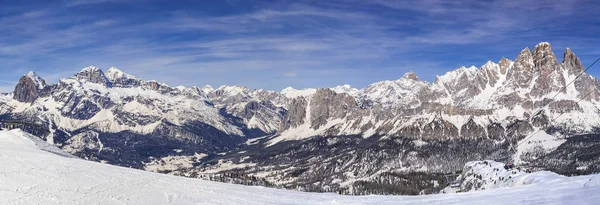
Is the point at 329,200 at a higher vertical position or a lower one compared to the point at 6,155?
lower

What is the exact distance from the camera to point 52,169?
82.9 meters

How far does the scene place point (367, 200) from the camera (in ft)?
278

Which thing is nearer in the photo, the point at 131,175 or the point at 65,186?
the point at 65,186

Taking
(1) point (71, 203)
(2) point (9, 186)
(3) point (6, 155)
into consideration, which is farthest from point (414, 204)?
(3) point (6, 155)

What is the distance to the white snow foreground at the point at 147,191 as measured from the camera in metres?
61.9

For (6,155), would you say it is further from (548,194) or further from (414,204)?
(548,194)

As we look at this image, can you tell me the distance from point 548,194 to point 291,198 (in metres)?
45.8

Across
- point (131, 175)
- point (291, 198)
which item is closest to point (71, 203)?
point (131, 175)

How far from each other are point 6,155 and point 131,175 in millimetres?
21520

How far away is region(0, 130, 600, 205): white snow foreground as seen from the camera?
61.9m

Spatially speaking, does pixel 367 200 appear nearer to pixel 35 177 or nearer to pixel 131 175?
pixel 131 175

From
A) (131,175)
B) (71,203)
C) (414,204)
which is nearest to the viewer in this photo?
(71,203)

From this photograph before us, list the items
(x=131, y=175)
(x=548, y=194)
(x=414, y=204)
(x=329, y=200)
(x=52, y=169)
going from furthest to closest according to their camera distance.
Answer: (x=131, y=175), (x=329, y=200), (x=52, y=169), (x=414, y=204), (x=548, y=194)

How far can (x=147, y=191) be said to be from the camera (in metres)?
82.0
